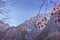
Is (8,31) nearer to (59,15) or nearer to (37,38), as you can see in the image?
(37,38)

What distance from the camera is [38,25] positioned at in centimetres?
1138

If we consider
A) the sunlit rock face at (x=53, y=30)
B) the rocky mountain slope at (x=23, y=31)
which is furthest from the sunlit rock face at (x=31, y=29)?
the sunlit rock face at (x=53, y=30)

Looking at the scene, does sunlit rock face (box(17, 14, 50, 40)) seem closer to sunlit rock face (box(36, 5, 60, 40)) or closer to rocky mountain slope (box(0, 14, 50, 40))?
rocky mountain slope (box(0, 14, 50, 40))

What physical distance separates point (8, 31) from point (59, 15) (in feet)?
9.56

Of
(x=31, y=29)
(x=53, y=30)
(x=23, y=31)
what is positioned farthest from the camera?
(x=31, y=29)

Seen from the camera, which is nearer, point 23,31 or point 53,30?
point 53,30

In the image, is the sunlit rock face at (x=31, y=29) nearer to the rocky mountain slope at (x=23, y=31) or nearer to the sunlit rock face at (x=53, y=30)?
the rocky mountain slope at (x=23, y=31)

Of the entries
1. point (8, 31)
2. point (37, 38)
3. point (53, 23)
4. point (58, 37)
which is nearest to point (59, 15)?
point (53, 23)

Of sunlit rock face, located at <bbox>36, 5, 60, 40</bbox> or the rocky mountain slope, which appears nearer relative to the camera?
sunlit rock face, located at <bbox>36, 5, 60, 40</bbox>

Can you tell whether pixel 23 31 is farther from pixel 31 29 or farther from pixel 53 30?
pixel 53 30

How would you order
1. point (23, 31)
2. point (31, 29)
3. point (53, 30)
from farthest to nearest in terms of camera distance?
point (31, 29)
point (23, 31)
point (53, 30)

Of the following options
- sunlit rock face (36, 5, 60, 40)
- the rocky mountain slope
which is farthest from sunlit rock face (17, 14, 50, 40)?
sunlit rock face (36, 5, 60, 40)

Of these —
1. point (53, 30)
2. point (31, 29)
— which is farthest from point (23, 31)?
point (53, 30)

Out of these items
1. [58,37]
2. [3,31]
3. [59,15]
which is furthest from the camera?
[3,31]
